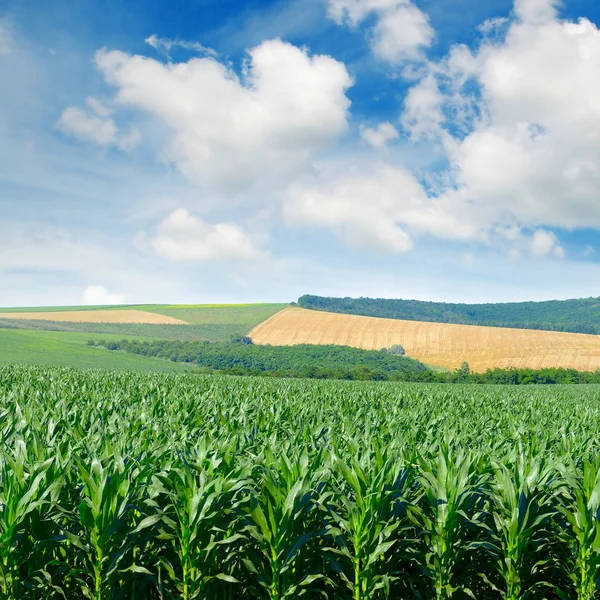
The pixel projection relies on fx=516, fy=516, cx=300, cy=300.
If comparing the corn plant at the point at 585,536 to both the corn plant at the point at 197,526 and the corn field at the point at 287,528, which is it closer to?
the corn field at the point at 287,528

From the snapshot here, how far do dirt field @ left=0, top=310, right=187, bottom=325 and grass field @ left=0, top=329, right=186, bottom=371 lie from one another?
28465 mm

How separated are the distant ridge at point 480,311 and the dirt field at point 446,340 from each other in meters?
33.1

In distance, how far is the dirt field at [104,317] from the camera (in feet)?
406

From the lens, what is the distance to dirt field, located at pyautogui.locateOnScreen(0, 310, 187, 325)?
12388 cm

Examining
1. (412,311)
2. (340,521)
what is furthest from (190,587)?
(412,311)

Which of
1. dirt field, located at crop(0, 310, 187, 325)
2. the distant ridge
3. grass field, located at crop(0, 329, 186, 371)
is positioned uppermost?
the distant ridge

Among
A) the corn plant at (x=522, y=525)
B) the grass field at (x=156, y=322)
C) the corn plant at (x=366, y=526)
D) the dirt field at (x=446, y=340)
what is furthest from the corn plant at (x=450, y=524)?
the grass field at (x=156, y=322)

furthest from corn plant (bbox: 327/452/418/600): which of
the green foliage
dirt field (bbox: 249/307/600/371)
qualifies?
the green foliage

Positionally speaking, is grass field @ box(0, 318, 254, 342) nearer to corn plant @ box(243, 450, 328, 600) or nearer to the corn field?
the corn field

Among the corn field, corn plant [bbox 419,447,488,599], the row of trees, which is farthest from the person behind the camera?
the row of trees

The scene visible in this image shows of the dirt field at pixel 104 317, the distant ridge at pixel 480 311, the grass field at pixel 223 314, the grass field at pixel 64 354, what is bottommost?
the grass field at pixel 64 354

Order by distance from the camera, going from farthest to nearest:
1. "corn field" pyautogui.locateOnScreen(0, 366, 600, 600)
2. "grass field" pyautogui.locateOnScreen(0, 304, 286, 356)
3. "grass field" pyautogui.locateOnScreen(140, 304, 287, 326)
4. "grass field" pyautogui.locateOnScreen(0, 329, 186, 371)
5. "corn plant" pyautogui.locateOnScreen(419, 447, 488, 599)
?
"grass field" pyautogui.locateOnScreen(140, 304, 287, 326), "grass field" pyautogui.locateOnScreen(0, 304, 286, 356), "grass field" pyautogui.locateOnScreen(0, 329, 186, 371), "corn plant" pyautogui.locateOnScreen(419, 447, 488, 599), "corn field" pyautogui.locateOnScreen(0, 366, 600, 600)

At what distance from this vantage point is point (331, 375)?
2655 inches

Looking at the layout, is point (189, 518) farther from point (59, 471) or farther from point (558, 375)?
point (558, 375)
